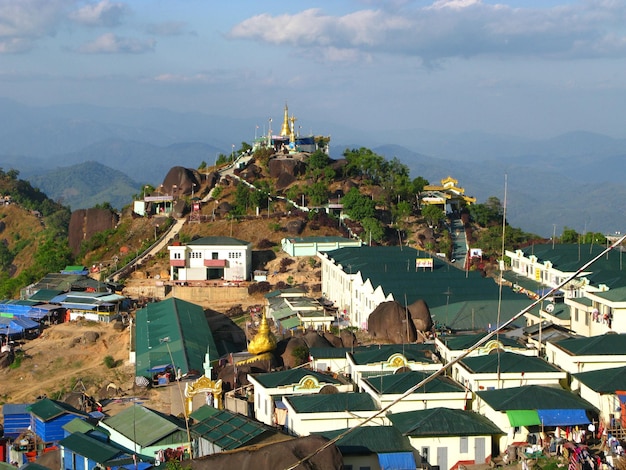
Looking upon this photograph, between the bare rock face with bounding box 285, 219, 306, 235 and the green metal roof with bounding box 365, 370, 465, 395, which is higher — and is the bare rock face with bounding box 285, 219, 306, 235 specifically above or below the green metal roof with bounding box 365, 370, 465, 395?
above

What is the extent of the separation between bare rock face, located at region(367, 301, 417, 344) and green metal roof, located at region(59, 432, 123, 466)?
1563 cm

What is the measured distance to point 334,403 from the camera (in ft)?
86.7

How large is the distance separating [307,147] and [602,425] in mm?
63336

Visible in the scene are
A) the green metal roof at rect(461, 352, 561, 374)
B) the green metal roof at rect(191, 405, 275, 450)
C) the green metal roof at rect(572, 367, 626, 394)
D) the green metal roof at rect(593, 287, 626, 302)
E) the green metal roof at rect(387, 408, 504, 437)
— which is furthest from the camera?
the green metal roof at rect(593, 287, 626, 302)

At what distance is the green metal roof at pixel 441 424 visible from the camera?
24.1 m

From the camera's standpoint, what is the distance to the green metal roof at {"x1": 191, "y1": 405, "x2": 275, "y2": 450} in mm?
23703

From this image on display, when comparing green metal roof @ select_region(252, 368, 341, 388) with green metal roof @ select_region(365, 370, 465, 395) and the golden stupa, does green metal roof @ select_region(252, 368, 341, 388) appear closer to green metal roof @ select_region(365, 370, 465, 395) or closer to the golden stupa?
green metal roof @ select_region(365, 370, 465, 395)

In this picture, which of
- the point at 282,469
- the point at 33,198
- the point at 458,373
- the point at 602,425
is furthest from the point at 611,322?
the point at 33,198

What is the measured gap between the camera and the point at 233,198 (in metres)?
74.1

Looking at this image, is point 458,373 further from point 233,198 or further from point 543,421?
point 233,198

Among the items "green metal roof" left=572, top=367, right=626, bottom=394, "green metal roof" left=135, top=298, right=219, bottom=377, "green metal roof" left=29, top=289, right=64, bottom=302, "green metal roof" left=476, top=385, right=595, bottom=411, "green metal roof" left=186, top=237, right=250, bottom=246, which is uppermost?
"green metal roof" left=186, top=237, right=250, bottom=246

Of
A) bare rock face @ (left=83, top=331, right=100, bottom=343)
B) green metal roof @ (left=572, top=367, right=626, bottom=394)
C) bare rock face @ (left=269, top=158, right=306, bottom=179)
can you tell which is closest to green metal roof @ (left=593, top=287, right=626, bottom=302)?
green metal roof @ (left=572, top=367, right=626, bottom=394)

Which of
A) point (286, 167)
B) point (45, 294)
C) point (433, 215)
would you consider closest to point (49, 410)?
point (45, 294)

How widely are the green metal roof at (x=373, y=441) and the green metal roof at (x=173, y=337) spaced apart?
598 inches
